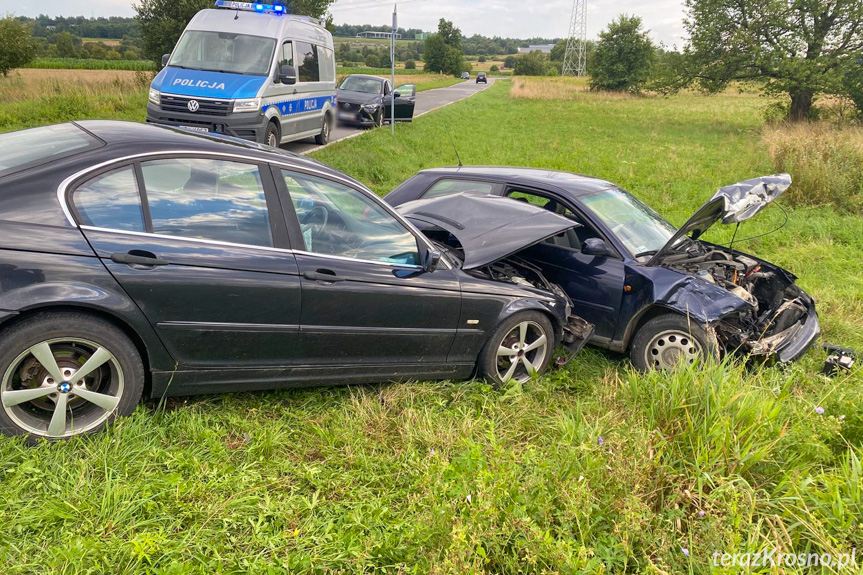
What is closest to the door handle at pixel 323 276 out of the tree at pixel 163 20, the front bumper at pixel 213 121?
the front bumper at pixel 213 121

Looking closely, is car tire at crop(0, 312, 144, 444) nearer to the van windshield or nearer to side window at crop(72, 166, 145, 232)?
side window at crop(72, 166, 145, 232)

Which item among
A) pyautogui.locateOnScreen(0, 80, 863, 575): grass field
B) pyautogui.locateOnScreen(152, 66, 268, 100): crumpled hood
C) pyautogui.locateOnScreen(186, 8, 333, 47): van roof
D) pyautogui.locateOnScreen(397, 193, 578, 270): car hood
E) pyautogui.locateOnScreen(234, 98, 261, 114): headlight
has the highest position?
pyautogui.locateOnScreen(186, 8, 333, 47): van roof

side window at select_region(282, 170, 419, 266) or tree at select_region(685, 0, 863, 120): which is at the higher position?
tree at select_region(685, 0, 863, 120)

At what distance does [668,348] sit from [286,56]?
9837 mm

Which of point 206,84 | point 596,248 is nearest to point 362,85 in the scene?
point 206,84

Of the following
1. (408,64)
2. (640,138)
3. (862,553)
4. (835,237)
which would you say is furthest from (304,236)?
(408,64)

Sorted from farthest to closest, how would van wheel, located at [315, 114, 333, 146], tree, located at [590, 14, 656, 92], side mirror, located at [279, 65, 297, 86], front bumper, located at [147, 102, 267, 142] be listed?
tree, located at [590, 14, 656, 92] < van wheel, located at [315, 114, 333, 146] < side mirror, located at [279, 65, 297, 86] < front bumper, located at [147, 102, 267, 142]

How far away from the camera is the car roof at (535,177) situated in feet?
18.4

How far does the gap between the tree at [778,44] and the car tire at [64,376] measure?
90.0 feet

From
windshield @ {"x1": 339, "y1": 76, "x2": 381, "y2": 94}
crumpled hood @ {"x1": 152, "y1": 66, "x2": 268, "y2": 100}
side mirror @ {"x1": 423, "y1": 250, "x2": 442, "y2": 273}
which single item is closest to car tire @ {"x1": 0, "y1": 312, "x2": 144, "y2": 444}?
side mirror @ {"x1": 423, "y1": 250, "x2": 442, "y2": 273}

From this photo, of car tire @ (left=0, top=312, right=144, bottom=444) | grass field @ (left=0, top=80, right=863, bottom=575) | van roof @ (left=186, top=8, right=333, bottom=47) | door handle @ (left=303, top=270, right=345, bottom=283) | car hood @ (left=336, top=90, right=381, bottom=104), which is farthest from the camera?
car hood @ (left=336, top=90, right=381, bottom=104)

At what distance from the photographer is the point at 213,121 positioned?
10375 millimetres

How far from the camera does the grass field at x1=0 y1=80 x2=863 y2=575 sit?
2.58 metres

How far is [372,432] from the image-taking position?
3.61 metres
